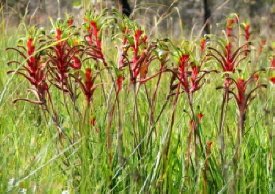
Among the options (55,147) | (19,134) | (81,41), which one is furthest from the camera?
(19,134)

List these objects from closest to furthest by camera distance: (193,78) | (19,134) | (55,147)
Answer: (193,78)
(55,147)
(19,134)

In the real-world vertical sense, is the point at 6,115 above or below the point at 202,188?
above

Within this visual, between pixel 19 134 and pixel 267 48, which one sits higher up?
pixel 267 48

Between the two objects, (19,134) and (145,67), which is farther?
(19,134)

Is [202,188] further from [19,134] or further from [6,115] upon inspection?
[6,115]

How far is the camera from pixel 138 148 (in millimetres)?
2391

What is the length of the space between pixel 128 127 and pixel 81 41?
0.39 meters

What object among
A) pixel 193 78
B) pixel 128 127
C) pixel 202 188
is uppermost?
pixel 193 78

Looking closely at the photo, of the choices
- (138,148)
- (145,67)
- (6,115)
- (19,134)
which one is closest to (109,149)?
(138,148)

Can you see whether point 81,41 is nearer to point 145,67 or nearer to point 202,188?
point 145,67

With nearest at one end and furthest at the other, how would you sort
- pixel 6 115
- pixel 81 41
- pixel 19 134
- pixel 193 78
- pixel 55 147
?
pixel 193 78 → pixel 81 41 → pixel 55 147 → pixel 19 134 → pixel 6 115

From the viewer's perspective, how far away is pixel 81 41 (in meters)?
2.35

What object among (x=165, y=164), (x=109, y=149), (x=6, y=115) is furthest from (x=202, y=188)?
(x=6, y=115)

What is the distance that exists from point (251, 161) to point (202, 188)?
0.85 feet
